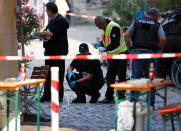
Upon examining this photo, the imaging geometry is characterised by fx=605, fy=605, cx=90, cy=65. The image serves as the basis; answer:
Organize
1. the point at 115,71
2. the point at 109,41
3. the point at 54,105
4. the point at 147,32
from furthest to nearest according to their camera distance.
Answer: the point at 115,71 < the point at 109,41 < the point at 147,32 < the point at 54,105

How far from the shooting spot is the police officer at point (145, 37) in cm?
1031

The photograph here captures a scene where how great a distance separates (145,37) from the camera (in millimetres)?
10336

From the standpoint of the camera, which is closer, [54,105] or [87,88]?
[54,105]

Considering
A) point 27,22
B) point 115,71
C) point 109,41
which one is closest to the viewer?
point 27,22

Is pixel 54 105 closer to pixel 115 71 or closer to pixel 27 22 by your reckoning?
pixel 27 22

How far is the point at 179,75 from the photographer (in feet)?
43.8

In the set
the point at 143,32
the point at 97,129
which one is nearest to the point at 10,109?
the point at 97,129

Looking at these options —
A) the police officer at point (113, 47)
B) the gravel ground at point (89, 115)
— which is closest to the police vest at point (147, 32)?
the gravel ground at point (89, 115)

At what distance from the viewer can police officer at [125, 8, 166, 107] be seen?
33.8 ft

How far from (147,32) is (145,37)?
0.09 meters

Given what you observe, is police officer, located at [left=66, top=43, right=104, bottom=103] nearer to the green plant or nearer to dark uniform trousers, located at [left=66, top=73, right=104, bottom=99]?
dark uniform trousers, located at [left=66, top=73, right=104, bottom=99]

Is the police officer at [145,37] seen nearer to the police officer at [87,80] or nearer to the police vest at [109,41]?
the police vest at [109,41]

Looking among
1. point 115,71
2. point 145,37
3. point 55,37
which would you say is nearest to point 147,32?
point 145,37

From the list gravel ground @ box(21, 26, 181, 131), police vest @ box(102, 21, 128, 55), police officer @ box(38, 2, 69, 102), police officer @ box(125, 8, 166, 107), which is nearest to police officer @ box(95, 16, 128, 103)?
police vest @ box(102, 21, 128, 55)
